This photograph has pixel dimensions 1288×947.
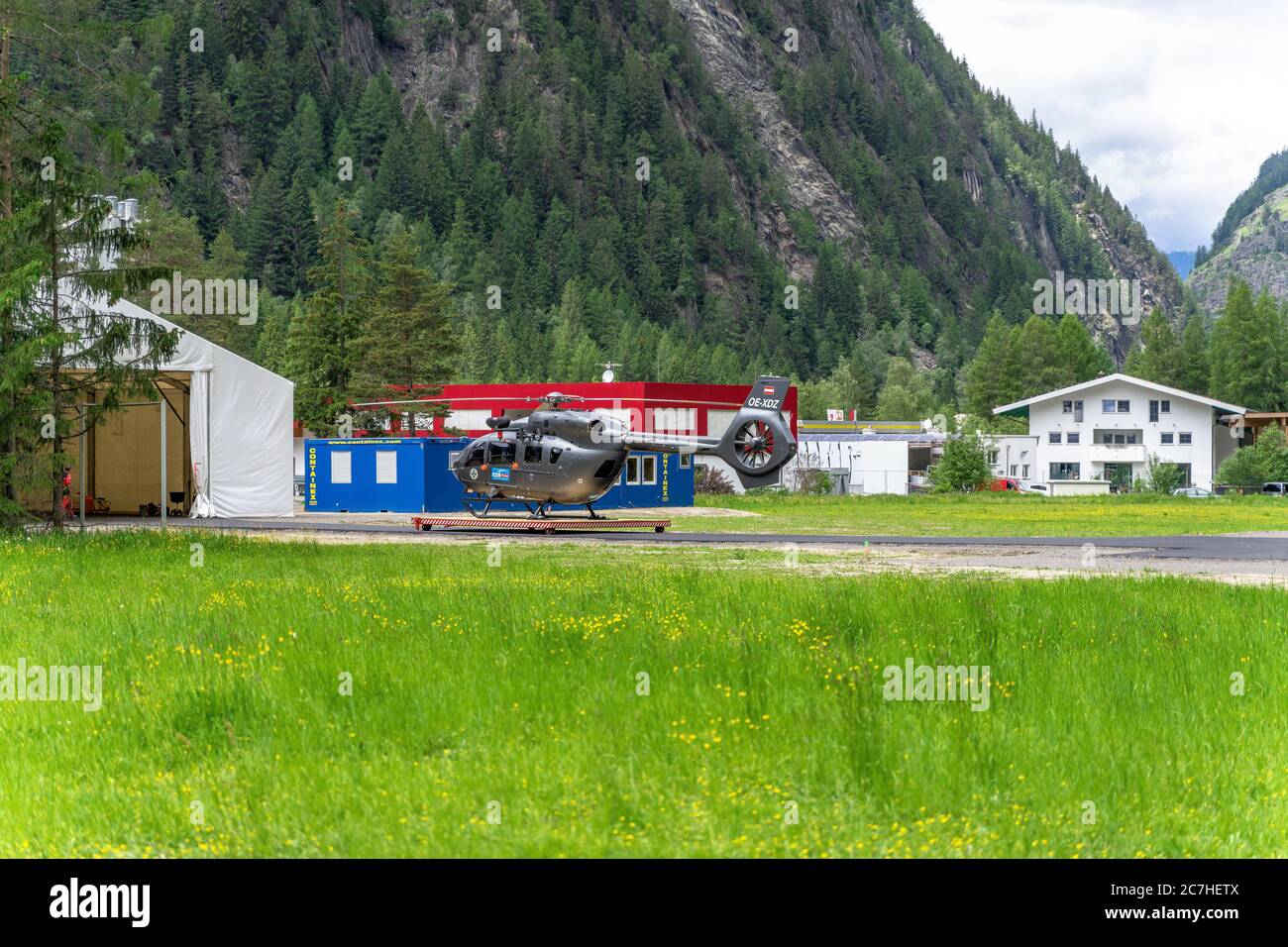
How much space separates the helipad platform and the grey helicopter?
679 mm

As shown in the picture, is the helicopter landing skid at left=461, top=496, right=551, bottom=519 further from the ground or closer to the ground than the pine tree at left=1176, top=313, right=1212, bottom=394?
closer to the ground

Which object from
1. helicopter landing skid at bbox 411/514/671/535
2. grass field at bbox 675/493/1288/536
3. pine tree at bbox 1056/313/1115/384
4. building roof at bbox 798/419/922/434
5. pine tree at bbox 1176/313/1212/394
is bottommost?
grass field at bbox 675/493/1288/536

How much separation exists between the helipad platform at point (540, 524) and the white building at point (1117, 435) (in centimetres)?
6026

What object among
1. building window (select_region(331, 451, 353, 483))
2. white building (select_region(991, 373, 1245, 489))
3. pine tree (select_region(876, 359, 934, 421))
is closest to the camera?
building window (select_region(331, 451, 353, 483))

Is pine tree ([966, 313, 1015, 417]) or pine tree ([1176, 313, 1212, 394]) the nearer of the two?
pine tree ([1176, 313, 1212, 394])

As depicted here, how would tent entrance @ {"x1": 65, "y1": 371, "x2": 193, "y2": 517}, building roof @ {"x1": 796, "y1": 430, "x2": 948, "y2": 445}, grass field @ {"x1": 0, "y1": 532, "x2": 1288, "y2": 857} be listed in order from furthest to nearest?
building roof @ {"x1": 796, "y1": 430, "x2": 948, "y2": 445} < tent entrance @ {"x1": 65, "y1": 371, "x2": 193, "y2": 517} < grass field @ {"x1": 0, "y1": 532, "x2": 1288, "y2": 857}

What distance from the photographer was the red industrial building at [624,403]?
210 feet

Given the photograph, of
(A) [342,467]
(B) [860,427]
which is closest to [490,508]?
(A) [342,467]

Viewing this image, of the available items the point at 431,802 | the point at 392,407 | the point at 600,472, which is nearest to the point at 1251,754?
the point at 431,802

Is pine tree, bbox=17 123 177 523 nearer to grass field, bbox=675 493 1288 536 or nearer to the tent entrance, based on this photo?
the tent entrance

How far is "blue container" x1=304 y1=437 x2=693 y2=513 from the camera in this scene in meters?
44.6

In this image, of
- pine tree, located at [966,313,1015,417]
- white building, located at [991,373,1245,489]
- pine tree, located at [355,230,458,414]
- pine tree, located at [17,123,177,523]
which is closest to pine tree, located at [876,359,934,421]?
pine tree, located at [966,313,1015,417]

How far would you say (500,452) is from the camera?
A: 3706 cm
